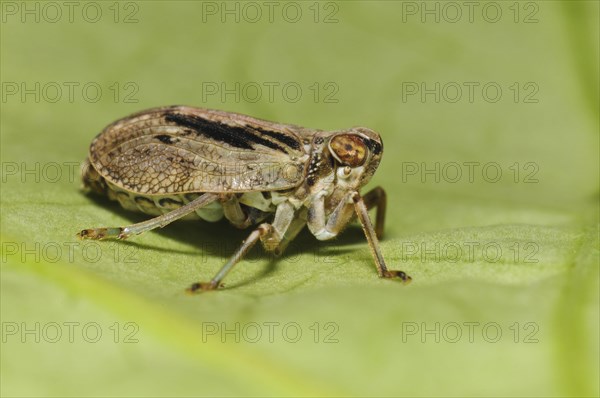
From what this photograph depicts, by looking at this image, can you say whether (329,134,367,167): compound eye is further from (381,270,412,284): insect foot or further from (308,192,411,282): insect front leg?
(381,270,412,284): insect foot

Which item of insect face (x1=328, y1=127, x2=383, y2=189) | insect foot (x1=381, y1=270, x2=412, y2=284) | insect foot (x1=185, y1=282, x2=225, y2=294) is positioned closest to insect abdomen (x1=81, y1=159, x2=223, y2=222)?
insect face (x1=328, y1=127, x2=383, y2=189)

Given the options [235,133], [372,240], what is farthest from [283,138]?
[372,240]

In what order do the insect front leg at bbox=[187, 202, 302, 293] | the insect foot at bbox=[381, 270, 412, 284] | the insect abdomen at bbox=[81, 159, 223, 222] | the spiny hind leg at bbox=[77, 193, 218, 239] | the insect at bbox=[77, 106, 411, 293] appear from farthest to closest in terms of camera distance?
the insect abdomen at bbox=[81, 159, 223, 222] < the insect at bbox=[77, 106, 411, 293] < the spiny hind leg at bbox=[77, 193, 218, 239] < the insect front leg at bbox=[187, 202, 302, 293] < the insect foot at bbox=[381, 270, 412, 284]

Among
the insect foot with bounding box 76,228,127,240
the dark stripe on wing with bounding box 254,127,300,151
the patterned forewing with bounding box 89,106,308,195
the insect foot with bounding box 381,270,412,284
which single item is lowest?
the insect foot with bounding box 76,228,127,240

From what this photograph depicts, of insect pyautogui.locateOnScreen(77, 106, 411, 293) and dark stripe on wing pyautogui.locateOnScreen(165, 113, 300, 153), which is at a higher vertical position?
dark stripe on wing pyautogui.locateOnScreen(165, 113, 300, 153)

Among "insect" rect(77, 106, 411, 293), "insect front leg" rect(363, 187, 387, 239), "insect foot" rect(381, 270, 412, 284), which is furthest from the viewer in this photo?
"insect front leg" rect(363, 187, 387, 239)

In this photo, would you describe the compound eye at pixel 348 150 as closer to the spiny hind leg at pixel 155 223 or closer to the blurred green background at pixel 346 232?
the blurred green background at pixel 346 232

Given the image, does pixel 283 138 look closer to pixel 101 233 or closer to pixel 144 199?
pixel 144 199
